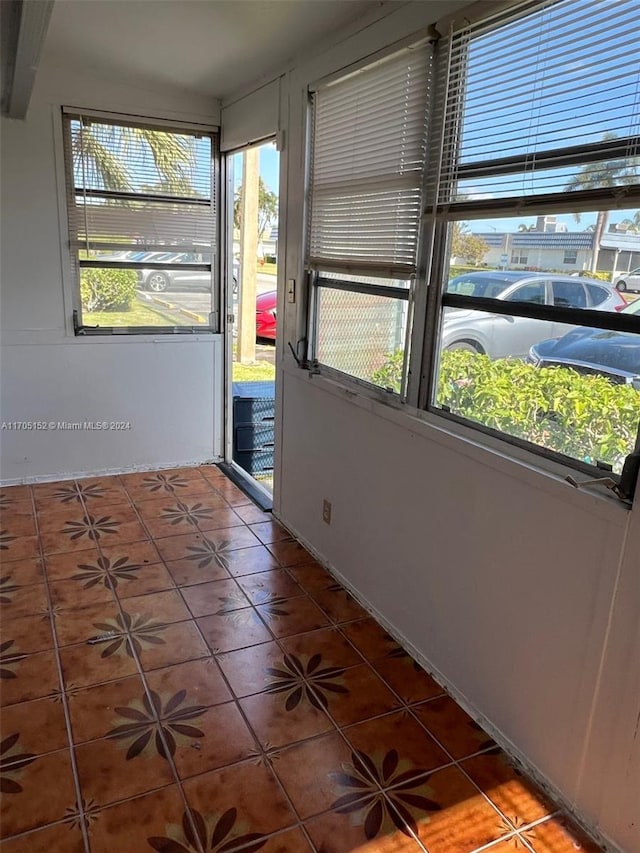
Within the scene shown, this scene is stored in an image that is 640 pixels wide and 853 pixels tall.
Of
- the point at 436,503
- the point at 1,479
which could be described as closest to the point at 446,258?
the point at 436,503

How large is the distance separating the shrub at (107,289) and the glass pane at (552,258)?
2494 mm

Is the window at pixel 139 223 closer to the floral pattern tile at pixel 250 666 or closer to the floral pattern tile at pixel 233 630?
the floral pattern tile at pixel 233 630

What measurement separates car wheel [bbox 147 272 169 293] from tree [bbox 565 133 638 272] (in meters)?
2.93

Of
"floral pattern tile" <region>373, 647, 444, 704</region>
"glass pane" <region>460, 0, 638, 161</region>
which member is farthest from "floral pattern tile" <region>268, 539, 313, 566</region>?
"glass pane" <region>460, 0, 638, 161</region>

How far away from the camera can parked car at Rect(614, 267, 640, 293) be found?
1493mm

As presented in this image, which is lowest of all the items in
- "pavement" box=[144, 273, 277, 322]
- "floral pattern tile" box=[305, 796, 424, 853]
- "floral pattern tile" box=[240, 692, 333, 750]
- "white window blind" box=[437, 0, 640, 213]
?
"floral pattern tile" box=[305, 796, 424, 853]

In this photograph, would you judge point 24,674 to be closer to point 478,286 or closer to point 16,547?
point 16,547

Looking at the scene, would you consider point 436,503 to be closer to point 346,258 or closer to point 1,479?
point 346,258

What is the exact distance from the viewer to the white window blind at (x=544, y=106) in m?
1.49

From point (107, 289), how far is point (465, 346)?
2.65m

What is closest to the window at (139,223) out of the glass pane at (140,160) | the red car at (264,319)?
the glass pane at (140,160)

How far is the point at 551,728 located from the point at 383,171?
1995mm

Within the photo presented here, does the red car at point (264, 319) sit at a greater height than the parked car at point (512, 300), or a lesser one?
lesser

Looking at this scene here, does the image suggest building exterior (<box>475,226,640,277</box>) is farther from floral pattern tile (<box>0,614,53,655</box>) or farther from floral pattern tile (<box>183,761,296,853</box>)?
floral pattern tile (<box>0,614,53,655</box>)
